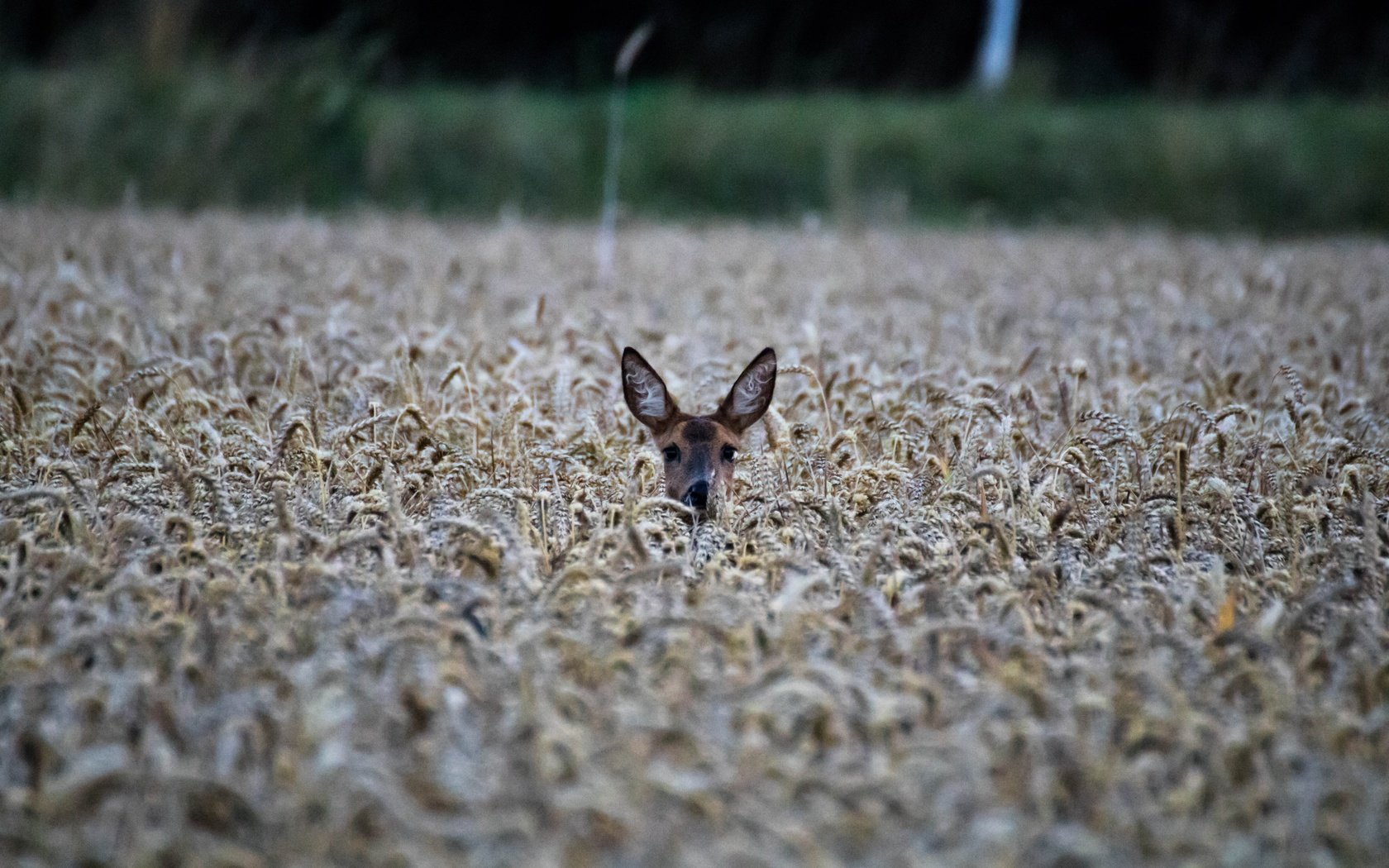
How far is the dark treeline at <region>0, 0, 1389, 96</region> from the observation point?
69.9 feet

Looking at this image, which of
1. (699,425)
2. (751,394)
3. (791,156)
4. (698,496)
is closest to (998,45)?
(791,156)

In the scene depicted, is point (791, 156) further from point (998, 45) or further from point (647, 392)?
point (647, 392)

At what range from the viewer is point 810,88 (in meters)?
20.2

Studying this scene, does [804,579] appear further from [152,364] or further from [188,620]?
[152,364]

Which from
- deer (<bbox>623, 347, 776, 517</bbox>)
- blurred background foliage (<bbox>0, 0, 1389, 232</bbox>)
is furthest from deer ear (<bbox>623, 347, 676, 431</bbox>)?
blurred background foliage (<bbox>0, 0, 1389, 232</bbox>)

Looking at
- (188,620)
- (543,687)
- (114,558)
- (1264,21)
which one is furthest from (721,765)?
(1264,21)

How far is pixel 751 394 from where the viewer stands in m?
5.21

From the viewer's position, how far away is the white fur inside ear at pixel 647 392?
5148mm

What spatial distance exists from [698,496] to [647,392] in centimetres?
64

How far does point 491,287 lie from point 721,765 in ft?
21.4

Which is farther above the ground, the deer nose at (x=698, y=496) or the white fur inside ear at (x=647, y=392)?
the white fur inside ear at (x=647, y=392)

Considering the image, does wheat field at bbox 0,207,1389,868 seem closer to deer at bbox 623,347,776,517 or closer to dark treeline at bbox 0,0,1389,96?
deer at bbox 623,347,776,517

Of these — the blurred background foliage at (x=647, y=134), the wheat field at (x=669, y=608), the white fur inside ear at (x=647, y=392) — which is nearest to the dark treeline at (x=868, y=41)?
the blurred background foliage at (x=647, y=134)

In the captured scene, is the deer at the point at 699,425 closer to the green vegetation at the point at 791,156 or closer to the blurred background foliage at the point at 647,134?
the blurred background foliage at the point at 647,134
